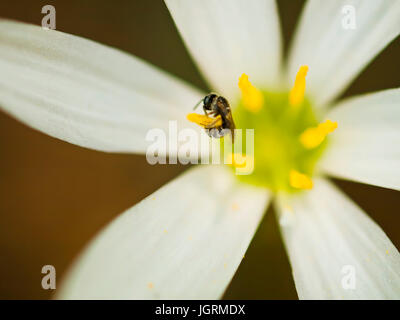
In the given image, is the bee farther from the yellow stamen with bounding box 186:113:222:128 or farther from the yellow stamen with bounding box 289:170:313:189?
the yellow stamen with bounding box 289:170:313:189

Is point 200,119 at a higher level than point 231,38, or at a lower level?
lower

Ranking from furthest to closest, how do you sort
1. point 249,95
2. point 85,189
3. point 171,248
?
point 85,189 → point 249,95 → point 171,248

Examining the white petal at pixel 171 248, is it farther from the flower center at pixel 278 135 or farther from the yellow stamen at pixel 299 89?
the yellow stamen at pixel 299 89

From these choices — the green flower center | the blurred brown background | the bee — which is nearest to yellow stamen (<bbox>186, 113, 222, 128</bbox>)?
the bee

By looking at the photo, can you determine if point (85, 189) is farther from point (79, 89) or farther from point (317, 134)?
point (317, 134)

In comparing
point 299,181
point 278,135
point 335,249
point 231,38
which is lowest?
point 335,249

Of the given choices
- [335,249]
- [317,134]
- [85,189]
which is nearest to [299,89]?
[317,134]
